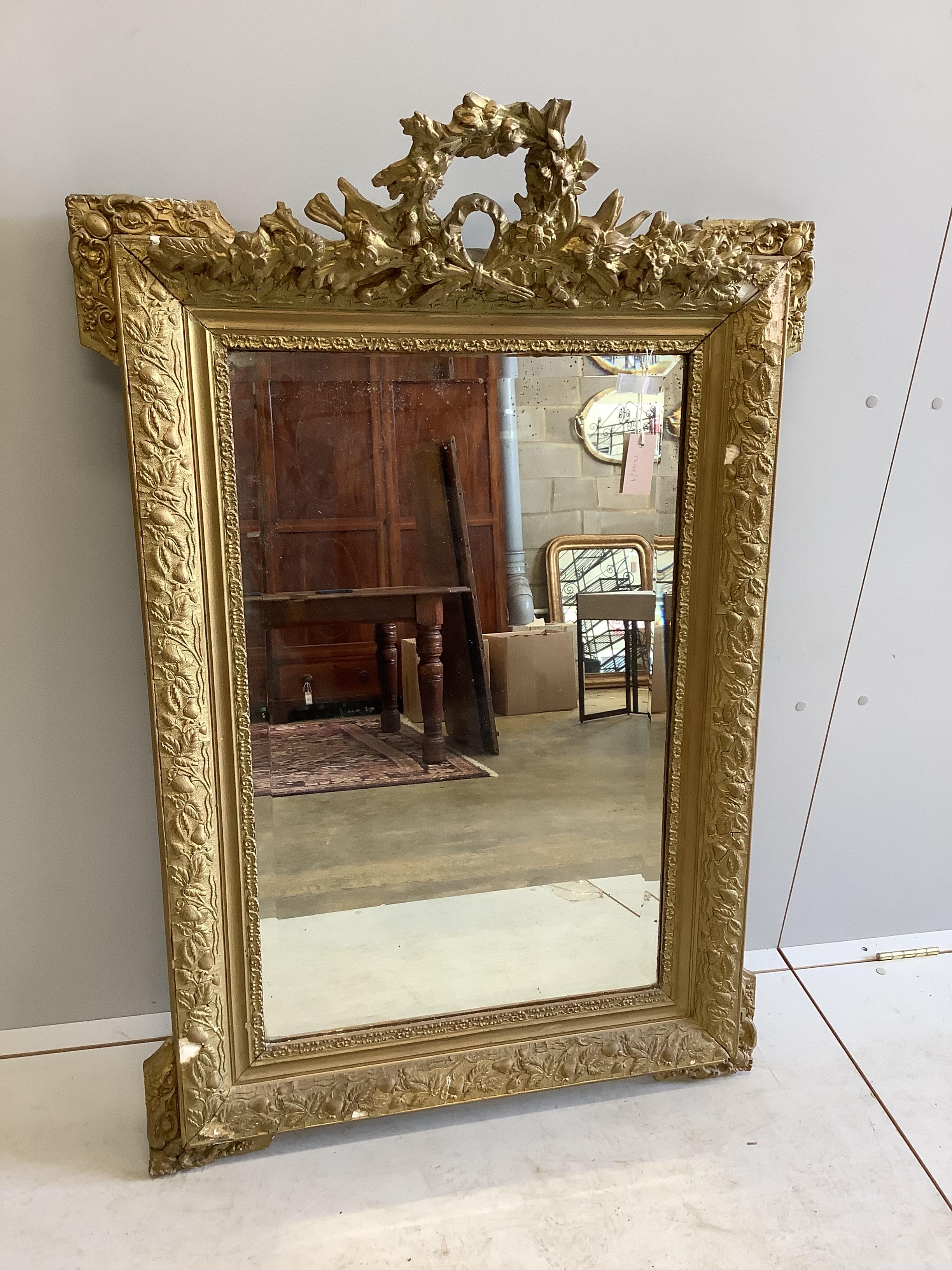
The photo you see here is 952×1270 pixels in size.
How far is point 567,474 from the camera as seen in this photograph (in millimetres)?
1252

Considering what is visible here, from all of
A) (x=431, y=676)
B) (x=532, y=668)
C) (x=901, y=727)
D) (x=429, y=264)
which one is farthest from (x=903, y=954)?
(x=429, y=264)

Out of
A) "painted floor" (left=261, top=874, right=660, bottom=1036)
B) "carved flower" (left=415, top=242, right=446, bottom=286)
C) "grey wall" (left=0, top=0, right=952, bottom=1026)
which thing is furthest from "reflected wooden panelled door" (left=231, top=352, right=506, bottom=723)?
"painted floor" (left=261, top=874, right=660, bottom=1036)

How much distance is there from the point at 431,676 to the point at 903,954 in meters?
1.13

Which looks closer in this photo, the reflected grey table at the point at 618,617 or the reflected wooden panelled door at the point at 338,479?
the reflected wooden panelled door at the point at 338,479

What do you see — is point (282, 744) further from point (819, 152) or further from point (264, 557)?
point (819, 152)

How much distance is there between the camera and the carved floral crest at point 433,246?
42.1 inches

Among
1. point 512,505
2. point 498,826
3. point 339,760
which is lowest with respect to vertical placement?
point 498,826

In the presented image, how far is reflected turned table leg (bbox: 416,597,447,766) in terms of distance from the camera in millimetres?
1269

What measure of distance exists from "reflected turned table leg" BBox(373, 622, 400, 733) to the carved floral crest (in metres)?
0.45

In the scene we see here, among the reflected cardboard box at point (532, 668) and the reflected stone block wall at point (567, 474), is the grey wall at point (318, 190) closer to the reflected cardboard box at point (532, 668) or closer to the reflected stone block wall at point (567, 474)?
the reflected stone block wall at point (567, 474)

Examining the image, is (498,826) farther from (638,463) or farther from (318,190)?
(318,190)

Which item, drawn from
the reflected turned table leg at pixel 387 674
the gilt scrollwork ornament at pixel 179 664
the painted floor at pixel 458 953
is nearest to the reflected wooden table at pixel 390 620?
the reflected turned table leg at pixel 387 674

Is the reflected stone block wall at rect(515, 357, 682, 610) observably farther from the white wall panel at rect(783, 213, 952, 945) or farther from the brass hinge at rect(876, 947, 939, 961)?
the brass hinge at rect(876, 947, 939, 961)

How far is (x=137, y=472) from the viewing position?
3.63ft
